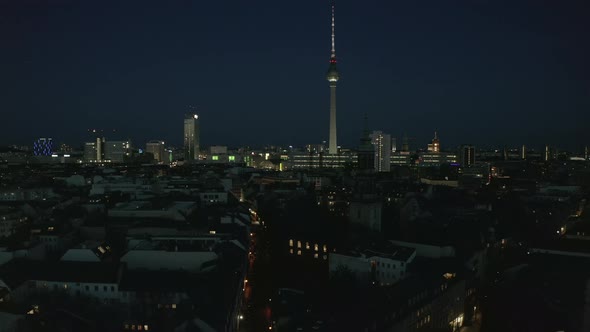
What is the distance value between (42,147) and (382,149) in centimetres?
3625

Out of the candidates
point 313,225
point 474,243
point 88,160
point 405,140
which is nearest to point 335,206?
point 313,225

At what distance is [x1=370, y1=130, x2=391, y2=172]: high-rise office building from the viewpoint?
3656 cm

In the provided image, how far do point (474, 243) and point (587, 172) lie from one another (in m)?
19.8

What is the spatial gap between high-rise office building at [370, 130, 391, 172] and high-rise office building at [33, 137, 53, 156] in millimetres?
35008

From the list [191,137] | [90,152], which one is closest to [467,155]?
[191,137]

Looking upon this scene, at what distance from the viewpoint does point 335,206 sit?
1513cm

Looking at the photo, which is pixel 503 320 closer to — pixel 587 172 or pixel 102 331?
pixel 102 331

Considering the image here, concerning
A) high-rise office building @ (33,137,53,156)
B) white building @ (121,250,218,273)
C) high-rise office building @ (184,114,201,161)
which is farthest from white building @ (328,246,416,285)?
high-rise office building @ (33,137,53,156)

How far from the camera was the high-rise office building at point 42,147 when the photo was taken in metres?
52.9

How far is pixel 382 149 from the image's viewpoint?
3734 centimetres

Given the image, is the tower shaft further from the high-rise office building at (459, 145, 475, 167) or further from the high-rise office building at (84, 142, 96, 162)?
the high-rise office building at (84, 142, 96, 162)

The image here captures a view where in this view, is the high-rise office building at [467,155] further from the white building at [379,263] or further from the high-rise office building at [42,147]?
the high-rise office building at [42,147]

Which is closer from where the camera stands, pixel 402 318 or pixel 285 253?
pixel 402 318

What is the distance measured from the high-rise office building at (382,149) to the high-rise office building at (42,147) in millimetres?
35008
